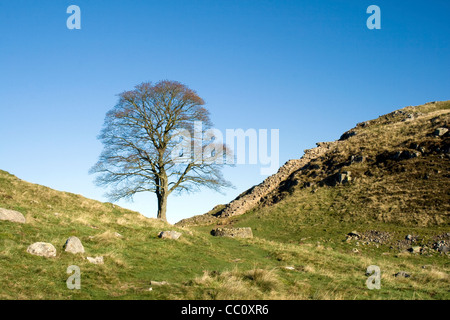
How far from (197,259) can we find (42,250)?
20.1 feet

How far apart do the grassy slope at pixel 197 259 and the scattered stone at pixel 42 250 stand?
0.23 metres

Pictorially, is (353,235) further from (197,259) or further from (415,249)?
(197,259)

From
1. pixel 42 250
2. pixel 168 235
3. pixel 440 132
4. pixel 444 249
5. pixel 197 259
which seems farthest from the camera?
pixel 440 132

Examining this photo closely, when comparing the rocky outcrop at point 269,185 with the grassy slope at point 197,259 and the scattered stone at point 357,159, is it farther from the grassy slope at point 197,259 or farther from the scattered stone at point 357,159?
the grassy slope at point 197,259

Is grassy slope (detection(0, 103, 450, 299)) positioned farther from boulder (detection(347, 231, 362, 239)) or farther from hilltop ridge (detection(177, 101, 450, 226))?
hilltop ridge (detection(177, 101, 450, 226))

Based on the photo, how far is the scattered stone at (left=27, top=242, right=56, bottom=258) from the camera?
11297 mm

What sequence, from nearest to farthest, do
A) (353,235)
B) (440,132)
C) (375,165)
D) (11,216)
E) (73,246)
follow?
(73,246) → (11,216) → (353,235) → (440,132) → (375,165)

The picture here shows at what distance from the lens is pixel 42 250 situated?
11.4 meters

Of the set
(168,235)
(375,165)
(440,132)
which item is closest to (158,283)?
(168,235)

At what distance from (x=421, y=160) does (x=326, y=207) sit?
11.8 metres

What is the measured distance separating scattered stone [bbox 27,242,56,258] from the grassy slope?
9.2 inches

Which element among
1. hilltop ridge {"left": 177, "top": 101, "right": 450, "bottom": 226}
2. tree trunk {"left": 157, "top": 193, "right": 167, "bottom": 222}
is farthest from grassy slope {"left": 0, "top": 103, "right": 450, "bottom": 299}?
tree trunk {"left": 157, "top": 193, "right": 167, "bottom": 222}

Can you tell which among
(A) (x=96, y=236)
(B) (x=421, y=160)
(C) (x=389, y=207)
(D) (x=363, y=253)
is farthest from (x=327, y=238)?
(A) (x=96, y=236)

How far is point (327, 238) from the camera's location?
30250mm
